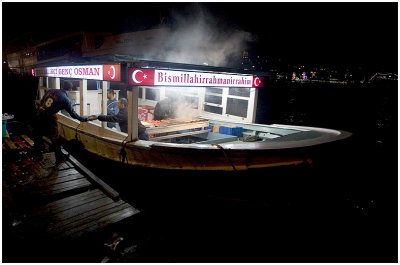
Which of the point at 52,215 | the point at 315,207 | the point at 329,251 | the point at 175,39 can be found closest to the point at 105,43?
the point at 175,39

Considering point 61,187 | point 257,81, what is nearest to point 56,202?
point 61,187

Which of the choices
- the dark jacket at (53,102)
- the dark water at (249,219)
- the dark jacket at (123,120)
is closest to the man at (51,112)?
the dark jacket at (53,102)

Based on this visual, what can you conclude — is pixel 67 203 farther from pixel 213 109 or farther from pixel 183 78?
pixel 213 109

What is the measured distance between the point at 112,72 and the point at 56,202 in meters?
2.70

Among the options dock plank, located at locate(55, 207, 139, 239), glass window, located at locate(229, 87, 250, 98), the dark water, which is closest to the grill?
glass window, located at locate(229, 87, 250, 98)

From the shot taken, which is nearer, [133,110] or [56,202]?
[56,202]

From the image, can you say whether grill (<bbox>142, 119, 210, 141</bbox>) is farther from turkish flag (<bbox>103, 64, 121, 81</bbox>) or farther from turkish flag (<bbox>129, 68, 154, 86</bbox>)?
turkish flag (<bbox>129, 68, 154, 86</bbox>)

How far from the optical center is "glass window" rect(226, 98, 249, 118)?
8077 millimetres

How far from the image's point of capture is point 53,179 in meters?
5.27

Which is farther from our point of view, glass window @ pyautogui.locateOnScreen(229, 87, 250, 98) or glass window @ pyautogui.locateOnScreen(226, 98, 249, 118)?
glass window @ pyautogui.locateOnScreen(226, 98, 249, 118)

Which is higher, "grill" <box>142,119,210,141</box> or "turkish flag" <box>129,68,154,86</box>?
"turkish flag" <box>129,68,154,86</box>

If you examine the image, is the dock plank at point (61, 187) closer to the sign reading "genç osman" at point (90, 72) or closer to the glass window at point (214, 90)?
the sign reading "genç osman" at point (90, 72)

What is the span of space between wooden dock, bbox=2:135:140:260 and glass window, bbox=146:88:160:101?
204 inches

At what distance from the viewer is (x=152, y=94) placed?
10891 mm
